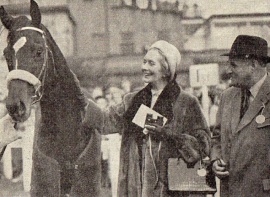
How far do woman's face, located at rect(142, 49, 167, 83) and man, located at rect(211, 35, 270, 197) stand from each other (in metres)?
0.58

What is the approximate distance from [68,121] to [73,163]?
0.35 metres

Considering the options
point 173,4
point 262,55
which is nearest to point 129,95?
point 173,4

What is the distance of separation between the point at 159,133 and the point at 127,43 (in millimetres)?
821

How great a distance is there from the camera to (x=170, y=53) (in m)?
4.13

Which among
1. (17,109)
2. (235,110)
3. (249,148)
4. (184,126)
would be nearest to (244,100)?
(235,110)

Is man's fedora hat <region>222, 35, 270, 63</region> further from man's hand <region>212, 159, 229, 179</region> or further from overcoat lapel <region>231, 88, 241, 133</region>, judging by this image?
man's hand <region>212, 159, 229, 179</region>

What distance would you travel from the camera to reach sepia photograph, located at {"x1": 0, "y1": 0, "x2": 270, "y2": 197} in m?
3.85

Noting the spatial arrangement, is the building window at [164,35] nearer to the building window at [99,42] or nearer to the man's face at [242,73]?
the building window at [99,42]

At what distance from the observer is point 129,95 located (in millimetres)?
4238

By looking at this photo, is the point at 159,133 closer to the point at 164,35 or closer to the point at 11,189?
the point at 164,35

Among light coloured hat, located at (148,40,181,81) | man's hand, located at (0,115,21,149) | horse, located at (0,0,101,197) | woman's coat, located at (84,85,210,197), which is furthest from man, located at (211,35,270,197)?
man's hand, located at (0,115,21,149)

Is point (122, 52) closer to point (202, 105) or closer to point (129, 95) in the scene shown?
point (129, 95)

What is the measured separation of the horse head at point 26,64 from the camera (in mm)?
3729

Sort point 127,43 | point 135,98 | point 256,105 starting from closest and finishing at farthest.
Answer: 1. point 256,105
2. point 135,98
3. point 127,43
